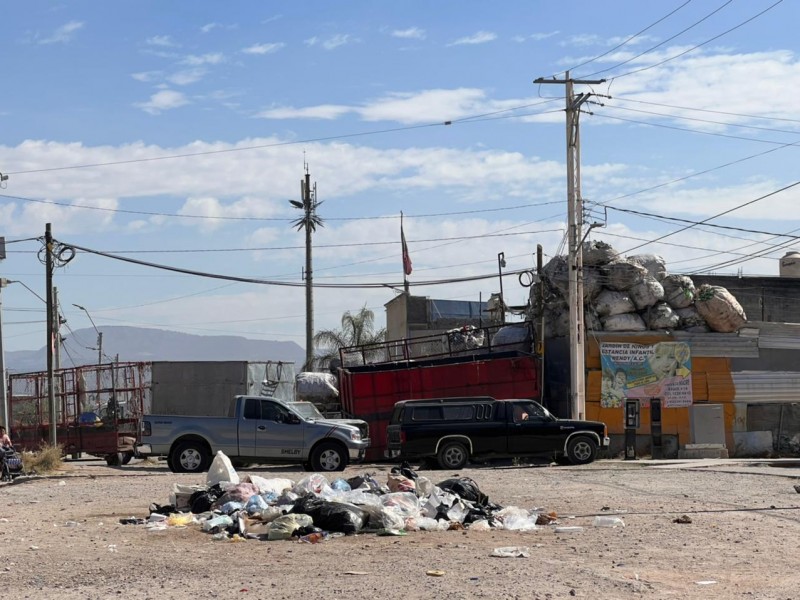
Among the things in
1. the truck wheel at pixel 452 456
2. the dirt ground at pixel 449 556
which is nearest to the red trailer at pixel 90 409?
the truck wheel at pixel 452 456

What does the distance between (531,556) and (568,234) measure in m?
19.9

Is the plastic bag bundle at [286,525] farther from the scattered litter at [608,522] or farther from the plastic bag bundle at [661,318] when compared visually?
the plastic bag bundle at [661,318]

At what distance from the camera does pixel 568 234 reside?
3041cm

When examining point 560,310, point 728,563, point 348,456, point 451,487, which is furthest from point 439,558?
point 560,310

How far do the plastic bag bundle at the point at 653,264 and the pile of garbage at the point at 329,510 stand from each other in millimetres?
19489

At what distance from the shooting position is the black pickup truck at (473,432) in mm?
25609

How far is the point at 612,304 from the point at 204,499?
65.5ft

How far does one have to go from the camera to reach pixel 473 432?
25.8 metres

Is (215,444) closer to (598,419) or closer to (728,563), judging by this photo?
(598,419)

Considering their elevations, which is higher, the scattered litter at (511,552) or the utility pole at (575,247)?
the utility pole at (575,247)

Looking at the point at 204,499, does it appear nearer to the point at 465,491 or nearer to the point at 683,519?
the point at 465,491

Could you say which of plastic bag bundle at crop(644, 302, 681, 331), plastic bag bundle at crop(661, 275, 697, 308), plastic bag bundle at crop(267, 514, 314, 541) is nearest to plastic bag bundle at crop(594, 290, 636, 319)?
plastic bag bundle at crop(644, 302, 681, 331)

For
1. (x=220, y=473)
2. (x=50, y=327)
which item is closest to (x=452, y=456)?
(x=220, y=473)

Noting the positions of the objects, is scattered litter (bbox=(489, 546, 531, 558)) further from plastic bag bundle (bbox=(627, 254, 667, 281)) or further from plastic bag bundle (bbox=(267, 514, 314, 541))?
plastic bag bundle (bbox=(627, 254, 667, 281))
